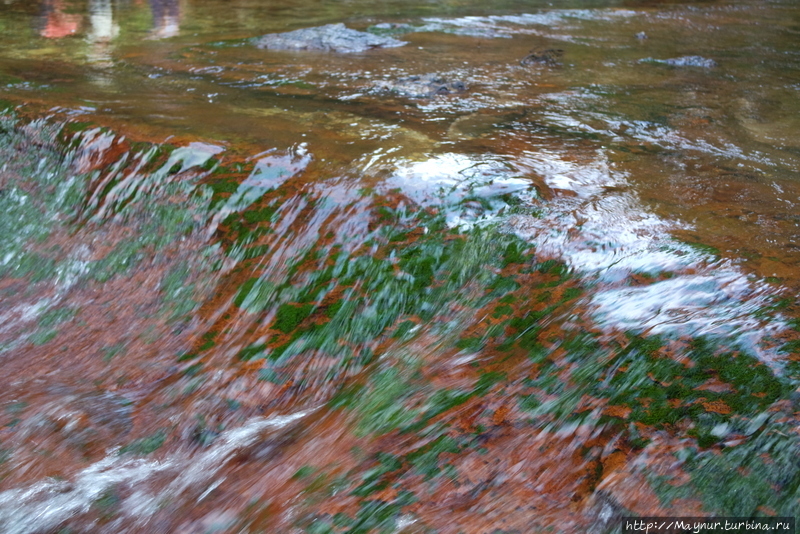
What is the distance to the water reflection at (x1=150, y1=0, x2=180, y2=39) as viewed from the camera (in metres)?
8.81

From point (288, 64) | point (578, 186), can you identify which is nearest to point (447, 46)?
point (288, 64)

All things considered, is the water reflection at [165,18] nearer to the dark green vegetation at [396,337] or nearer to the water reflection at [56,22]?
the water reflection at [56,22]

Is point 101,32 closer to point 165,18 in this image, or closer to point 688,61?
point 165,18

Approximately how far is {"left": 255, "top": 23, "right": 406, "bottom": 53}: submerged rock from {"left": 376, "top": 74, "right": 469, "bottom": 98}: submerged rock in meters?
1.65

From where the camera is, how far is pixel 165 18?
10.1 metres

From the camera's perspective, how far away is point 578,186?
4.07 m

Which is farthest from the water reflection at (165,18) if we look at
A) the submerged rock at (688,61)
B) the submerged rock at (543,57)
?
the submerged rock at (688,61)

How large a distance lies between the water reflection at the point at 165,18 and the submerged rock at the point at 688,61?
6.37 m

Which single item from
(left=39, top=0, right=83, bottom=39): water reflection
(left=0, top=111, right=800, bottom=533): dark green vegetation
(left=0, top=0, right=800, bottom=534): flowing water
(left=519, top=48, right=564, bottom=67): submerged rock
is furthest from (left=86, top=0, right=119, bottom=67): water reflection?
(left=519, top=48, right=564, bottom=67): submerged rock

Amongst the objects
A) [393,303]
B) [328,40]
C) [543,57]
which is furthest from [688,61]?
[393,303]

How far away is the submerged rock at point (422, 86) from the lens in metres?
5.95

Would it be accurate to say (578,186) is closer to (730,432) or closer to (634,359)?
(634,359)

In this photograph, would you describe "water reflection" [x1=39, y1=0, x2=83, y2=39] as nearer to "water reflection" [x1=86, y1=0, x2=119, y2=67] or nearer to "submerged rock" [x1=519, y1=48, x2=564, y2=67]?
"water reflection" [x1=86, y1=0, x2=119, y2=67]

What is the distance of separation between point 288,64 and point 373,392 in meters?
4.99
